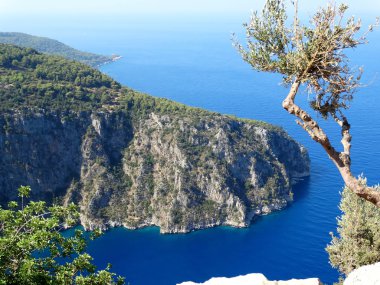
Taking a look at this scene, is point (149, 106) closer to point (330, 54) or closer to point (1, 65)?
point (1, 65)

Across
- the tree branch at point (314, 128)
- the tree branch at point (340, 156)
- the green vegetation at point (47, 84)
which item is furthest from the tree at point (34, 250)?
the green vegetation at point (47, 84)

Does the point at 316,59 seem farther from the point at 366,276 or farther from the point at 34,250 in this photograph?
the point at 34,250

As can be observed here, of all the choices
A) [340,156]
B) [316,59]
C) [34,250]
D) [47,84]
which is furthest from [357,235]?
[47,84]

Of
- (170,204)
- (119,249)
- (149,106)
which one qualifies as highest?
(149,106)

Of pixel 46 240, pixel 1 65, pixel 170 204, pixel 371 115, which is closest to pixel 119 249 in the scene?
pixel 170 204

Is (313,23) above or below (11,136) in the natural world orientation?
above

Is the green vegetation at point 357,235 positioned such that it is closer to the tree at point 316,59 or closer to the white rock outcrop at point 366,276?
the white rock outcrop at point 366,276
